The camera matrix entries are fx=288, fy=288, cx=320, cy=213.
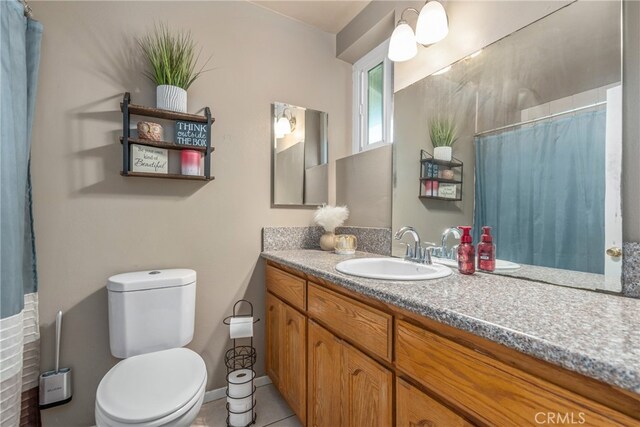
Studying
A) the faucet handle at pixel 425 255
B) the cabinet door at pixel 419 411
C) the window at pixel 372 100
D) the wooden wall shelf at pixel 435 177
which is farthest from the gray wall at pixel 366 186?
the cabinet door at pixel 419 411

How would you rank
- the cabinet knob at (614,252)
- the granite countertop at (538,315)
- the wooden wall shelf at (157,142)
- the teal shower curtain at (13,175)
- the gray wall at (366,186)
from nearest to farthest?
the granite countertop at (538,315) < the cabinet knob at (614,252) < the teal shower curtain at (13,175) < the wooden wall shelf at (157,142) < the gray wall at (366,186)

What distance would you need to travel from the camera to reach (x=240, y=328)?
1560 millimetres

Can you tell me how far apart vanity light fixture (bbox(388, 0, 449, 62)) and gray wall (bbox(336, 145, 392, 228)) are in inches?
20.3

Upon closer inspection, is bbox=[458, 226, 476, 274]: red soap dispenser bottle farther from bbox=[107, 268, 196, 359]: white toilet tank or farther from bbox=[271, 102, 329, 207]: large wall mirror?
bbox=[107, 268, 196, 359]: white toilet tank

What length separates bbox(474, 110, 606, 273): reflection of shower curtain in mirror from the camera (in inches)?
36.6

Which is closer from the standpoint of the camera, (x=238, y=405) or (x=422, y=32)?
(x=422, y=32)

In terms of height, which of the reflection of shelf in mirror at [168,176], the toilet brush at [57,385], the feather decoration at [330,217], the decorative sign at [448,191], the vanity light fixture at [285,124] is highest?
Result: the vanity light fixture at [285,124]

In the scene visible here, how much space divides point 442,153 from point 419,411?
1107mm

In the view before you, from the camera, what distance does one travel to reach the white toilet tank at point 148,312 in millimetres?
1345

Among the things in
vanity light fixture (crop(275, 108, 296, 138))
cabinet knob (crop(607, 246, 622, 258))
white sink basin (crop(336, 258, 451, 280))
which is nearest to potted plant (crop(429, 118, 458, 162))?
white sink basin (crop(336, 258, 451, 280))

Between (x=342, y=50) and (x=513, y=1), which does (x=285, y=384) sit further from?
(x=342, y=50)

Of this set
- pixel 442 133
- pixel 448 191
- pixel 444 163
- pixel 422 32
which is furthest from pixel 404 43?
pixel 448 191

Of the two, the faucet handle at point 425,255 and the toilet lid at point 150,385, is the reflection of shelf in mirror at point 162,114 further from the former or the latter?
the faucet handle at point 425,255

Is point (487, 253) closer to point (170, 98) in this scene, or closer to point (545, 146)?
point (545, 146)
